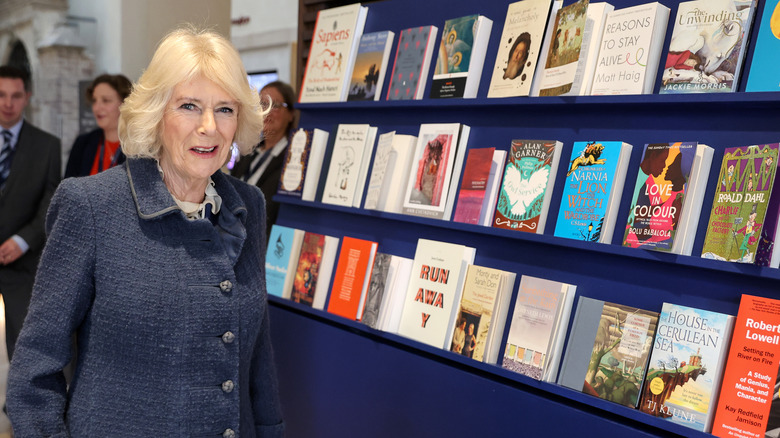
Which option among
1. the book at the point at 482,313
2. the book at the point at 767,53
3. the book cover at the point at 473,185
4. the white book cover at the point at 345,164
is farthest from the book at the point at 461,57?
the book at the point at 767,53

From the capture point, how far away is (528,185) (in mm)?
2154

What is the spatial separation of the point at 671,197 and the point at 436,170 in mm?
885

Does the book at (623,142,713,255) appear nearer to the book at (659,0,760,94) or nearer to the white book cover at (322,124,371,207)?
the book at (659,0,760,94)

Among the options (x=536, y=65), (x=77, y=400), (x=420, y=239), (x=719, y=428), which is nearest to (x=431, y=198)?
(x=420, y=239)

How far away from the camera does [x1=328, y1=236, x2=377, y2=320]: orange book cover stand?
8.73ft

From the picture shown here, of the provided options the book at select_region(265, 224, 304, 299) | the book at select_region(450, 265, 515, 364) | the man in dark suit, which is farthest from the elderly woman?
the man in dark suit

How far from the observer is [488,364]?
2.17m

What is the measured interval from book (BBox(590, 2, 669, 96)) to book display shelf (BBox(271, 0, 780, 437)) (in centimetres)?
6

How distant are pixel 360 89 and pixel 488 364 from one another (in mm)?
1294

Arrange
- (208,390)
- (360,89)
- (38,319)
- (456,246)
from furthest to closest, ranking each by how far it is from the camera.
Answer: (360,89) → (456,246) → (208,390) → (38,319)

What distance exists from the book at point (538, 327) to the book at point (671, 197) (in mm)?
285

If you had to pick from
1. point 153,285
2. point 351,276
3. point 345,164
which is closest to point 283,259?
point 351,276

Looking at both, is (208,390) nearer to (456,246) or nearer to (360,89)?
(456,246)

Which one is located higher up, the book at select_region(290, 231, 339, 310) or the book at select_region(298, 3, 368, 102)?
the book at select_region(298, 3, 368, 102)
